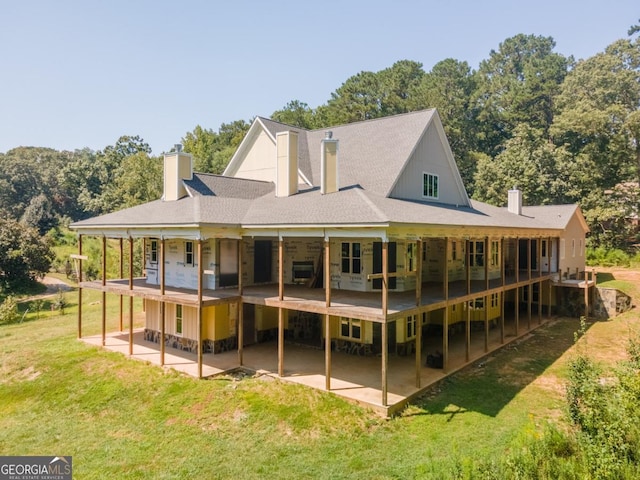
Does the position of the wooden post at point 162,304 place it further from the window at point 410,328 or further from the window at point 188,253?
the window at point 410,328

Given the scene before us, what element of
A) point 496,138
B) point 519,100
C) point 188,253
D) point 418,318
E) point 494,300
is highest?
point 519,100

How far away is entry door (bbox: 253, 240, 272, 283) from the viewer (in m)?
19.2

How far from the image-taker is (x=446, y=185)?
23109 mm

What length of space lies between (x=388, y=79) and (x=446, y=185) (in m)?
42.9

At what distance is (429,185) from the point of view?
70.9ft

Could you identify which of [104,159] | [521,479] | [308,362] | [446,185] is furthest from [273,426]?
[104,159]

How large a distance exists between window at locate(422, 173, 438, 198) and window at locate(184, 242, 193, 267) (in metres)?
11.5

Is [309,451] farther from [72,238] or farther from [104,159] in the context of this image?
[104,159]

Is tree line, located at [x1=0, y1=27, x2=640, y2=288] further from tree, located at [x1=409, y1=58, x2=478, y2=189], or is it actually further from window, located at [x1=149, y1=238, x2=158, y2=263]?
window, located at [x1=149, y1=238, x2=158, y2=263]

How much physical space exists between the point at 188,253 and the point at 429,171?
41.1ft

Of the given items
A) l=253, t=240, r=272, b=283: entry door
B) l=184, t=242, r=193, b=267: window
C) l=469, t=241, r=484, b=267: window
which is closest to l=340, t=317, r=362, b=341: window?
l=253, t=240, r=272, b=283: entry door

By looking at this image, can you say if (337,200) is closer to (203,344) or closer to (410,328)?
(410,328)

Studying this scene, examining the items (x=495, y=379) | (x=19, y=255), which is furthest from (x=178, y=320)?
(x=19, y=255)

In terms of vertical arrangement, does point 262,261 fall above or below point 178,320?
above
